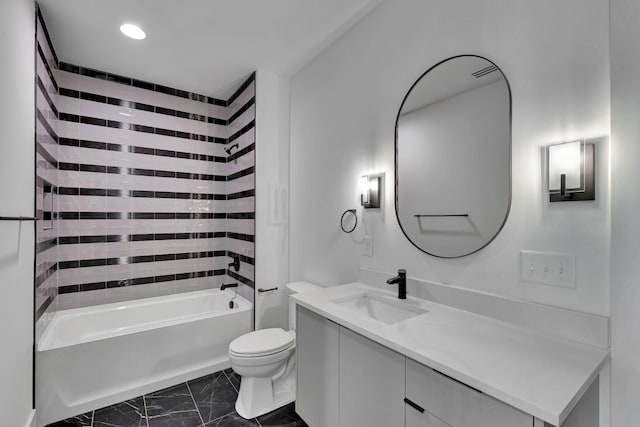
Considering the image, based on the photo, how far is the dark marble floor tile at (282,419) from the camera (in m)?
1.88

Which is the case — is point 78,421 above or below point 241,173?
below

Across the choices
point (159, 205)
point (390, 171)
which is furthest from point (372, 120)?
point (159, 205)

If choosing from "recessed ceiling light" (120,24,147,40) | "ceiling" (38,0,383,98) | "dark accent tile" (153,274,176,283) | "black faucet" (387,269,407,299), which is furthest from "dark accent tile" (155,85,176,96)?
"black faucet" (387,269,407,299)

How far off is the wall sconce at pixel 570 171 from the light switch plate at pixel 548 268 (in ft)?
0.72

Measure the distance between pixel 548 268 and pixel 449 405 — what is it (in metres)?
0.66

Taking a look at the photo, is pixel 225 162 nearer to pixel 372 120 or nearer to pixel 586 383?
pixel 372 120

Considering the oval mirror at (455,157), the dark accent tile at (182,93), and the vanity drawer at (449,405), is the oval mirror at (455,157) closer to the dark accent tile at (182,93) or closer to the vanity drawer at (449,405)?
the vanity drawer at (449,405)

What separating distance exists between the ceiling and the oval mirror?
2.69ft

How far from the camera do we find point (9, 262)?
57.6 inches

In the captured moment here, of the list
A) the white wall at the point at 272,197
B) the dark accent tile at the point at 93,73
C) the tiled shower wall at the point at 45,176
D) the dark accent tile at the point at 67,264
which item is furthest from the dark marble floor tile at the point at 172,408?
the dark accent tile at the point at 93,73

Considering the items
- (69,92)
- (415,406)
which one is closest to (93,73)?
(69,92)

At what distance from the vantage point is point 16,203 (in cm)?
156

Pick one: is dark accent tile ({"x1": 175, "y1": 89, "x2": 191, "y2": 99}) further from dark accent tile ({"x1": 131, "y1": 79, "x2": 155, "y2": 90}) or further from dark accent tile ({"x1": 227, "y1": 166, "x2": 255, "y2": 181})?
dark accent tile ({"x1": 227, "y1": 166, "x2": 255, "y2": 181})

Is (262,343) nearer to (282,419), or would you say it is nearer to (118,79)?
(282,419)
